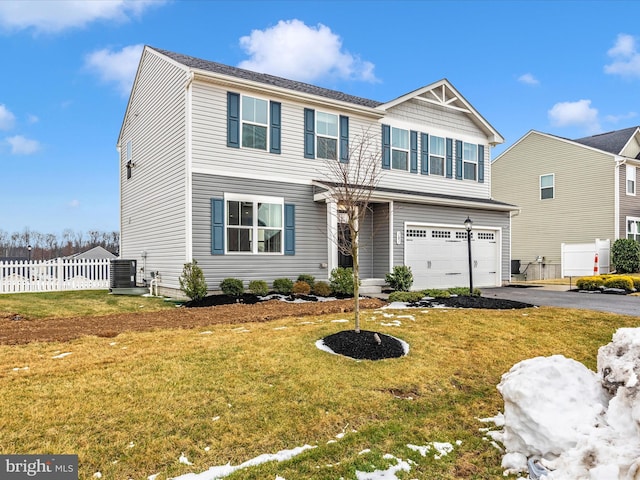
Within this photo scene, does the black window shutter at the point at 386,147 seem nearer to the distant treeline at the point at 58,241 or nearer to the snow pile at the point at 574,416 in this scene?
the snow pile at the point at 574,416

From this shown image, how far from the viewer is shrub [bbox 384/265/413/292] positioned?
41.8ft

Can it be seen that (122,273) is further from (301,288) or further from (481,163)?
(481,163)

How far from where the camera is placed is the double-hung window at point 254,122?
11.9 metres

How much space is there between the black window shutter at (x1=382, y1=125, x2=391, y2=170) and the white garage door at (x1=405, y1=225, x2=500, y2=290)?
2.43 meters

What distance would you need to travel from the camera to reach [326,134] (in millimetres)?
13359

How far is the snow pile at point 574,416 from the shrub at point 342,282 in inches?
329

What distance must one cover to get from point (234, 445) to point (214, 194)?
8870 millimetres

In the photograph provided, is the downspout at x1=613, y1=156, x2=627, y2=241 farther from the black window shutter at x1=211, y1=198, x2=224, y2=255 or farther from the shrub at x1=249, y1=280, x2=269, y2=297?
the black window shutter at x1=211, y1=198, x2=224, y2=255

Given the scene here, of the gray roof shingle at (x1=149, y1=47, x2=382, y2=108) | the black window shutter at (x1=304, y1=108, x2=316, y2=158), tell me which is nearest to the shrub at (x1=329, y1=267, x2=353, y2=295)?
the black window shutter at (x1=304, y1=108, x2=316, y2=158)

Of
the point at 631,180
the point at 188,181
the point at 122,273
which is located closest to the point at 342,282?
the point at 188,181

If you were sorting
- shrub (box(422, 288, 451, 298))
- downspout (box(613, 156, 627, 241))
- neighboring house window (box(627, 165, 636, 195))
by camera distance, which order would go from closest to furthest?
shrub (box(422, 288, 451, 298))
downspout (box(613, 156, 627, 241))
neighboring house window (box(627, 165, 636, 195))

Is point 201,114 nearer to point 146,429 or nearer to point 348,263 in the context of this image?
point 348,263

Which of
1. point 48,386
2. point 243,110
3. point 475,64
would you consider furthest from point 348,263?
point 475,64

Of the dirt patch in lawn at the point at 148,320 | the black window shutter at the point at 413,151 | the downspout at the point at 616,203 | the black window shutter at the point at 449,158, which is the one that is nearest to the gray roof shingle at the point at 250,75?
the black window shutter at the point at 413,151
